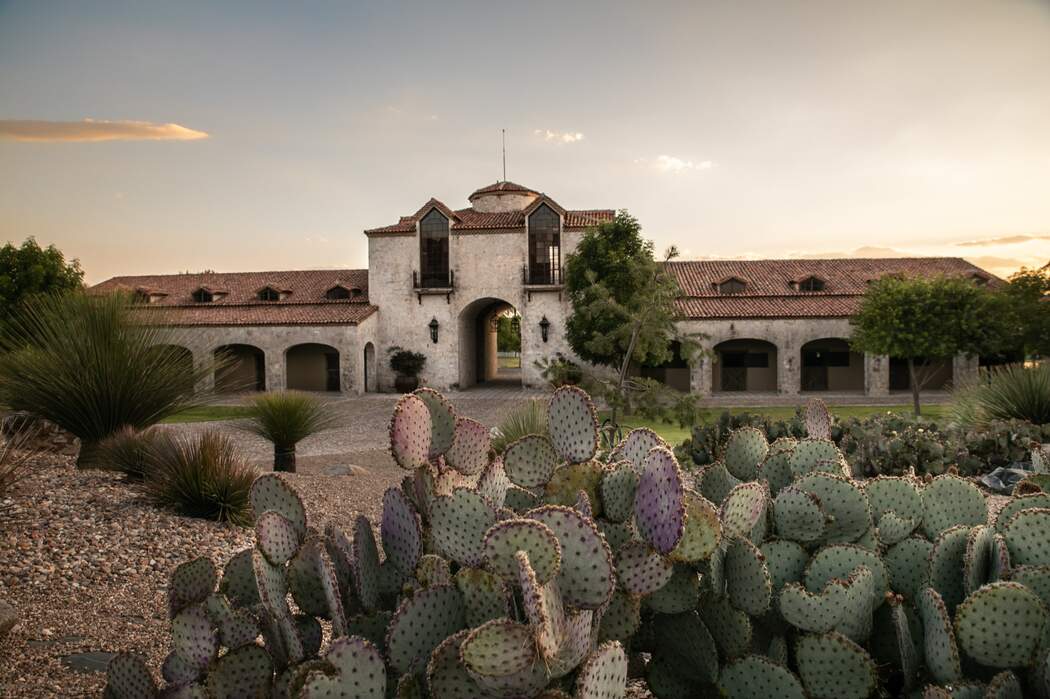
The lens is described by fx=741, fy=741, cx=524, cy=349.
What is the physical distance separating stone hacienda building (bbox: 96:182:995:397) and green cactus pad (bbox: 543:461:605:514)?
26990 mm

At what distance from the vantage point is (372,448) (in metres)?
15.2

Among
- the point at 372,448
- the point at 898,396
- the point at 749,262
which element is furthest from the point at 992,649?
the point at 749,262

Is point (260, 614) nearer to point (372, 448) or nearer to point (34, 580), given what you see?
point (34, 580)

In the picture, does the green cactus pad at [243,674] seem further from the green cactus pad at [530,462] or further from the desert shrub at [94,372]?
the desert shrub at [94,372]

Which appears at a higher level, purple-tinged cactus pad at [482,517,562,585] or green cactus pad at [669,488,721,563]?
purple-tinged cactus pad at [482,517,562,585]

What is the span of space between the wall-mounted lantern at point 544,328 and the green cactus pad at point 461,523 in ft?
93.8

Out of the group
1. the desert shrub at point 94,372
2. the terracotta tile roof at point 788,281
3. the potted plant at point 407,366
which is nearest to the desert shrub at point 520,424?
the desert shrub at point 94,372

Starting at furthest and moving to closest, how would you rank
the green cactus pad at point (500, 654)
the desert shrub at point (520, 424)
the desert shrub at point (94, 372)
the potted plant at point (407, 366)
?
the potted plant at point (407, 366) → the desert shrub at point (520, 424) → the desert shrub at point (94, 372) → the green cactus pad at point (500, 654)

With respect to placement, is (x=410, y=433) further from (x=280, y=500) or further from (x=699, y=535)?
(x=699, y=535)

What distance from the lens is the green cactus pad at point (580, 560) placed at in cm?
203

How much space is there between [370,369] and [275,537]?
29555mm

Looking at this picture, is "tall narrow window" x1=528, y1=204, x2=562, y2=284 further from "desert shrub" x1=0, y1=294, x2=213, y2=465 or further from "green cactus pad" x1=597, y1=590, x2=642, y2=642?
"green cactus pad" x1=597, y1=590, x2=642, y2=642

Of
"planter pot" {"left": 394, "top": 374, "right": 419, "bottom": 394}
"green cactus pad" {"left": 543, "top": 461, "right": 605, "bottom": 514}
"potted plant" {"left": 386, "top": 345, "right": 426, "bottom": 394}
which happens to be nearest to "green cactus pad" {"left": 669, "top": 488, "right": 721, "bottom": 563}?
"green cactus pad" {"left": 543, "top": 461, "right": 605, "bottom": 514}

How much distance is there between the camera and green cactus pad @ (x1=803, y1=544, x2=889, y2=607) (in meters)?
2.67
